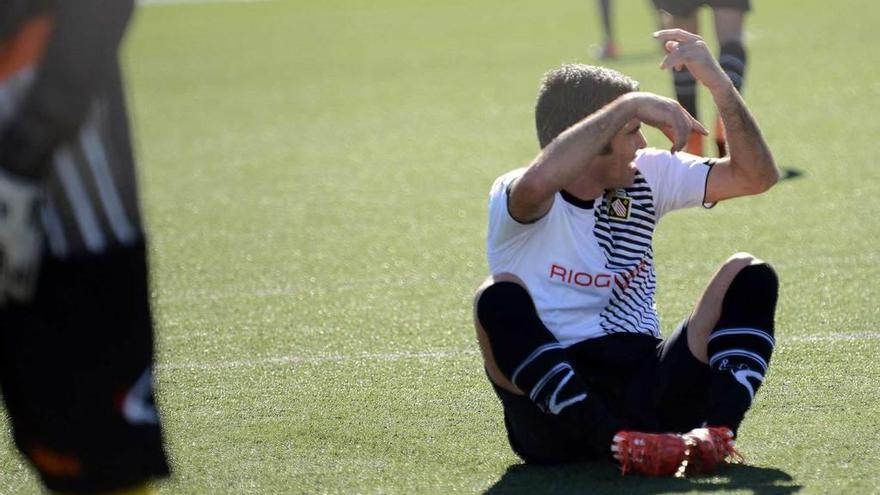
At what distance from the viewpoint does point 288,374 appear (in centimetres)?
501

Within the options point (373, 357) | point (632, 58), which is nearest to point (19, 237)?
point (373, 357)

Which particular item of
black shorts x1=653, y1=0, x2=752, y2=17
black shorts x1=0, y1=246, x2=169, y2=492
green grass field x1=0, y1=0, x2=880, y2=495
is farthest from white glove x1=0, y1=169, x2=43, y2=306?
black shorts x1=653, y1=0, x2=752, y2=17

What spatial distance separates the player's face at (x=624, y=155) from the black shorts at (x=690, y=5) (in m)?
3.94

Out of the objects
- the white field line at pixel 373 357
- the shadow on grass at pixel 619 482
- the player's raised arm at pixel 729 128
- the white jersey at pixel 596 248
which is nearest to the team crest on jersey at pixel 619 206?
the white jersey at pixel 596 248

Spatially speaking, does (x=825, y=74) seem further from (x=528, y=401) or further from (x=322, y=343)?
(x=528, y=401)

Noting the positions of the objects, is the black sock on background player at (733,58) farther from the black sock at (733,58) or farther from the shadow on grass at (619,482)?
the shadow on grass at (619,482)

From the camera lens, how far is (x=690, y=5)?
25.3 ft

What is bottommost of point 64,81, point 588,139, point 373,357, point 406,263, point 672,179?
point 406,263

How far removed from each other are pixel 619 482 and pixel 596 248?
25.2 inches

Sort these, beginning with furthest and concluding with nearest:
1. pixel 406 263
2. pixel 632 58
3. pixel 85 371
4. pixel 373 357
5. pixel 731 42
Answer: pixel 632 58 < pixel 731 42 < pixel 406 263 < pixel 373 357 < pixel 85 371

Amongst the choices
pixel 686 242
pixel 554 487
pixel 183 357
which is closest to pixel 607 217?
pixel 554 487

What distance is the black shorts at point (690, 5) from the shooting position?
25.3ft

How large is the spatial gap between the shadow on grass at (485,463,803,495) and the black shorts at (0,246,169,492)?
1134 mm

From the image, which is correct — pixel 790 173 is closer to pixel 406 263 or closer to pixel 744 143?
pixel 406 263
